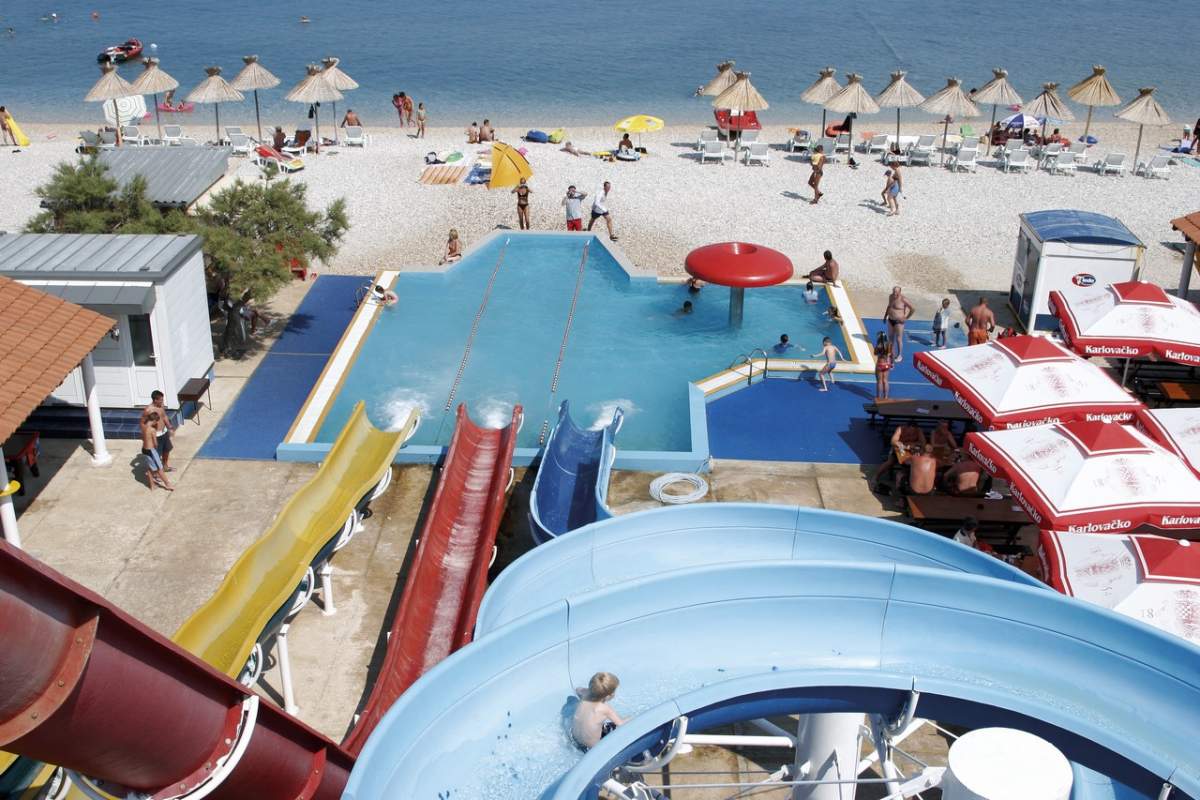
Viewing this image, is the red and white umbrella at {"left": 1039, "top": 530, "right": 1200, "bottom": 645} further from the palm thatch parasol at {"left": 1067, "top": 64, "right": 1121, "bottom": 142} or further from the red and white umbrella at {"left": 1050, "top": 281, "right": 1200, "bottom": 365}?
the palm thatch parasol at {"left": 1067, "top": 64, "right": 1121, "bottom": 142}

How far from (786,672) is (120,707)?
12.3ft

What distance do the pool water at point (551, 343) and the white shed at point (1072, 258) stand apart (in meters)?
3.59

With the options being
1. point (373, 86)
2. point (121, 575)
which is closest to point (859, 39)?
point (373, 86)

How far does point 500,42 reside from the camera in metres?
62.8

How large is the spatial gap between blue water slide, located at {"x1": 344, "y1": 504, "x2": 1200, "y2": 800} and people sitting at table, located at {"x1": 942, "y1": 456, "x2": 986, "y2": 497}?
26.4 feet

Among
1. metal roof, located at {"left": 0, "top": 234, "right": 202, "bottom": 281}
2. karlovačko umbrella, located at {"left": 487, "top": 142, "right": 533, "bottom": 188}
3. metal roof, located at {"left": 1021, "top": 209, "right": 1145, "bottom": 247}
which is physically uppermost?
metal roof, located at {"left": 0, "top": 234, "right": 202, "bottom": 281}

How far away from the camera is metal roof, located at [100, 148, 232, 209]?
21891 mm

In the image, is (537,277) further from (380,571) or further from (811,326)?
(380,571)

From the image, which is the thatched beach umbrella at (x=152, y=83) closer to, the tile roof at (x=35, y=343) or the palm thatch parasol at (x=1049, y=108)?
the tile roof at (x=35, y=343)

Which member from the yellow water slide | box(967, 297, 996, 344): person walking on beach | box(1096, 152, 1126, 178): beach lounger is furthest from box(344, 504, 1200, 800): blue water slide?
box(1096, 152, 1126, 178): beach lounger

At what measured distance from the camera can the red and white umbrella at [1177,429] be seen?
47.2ft

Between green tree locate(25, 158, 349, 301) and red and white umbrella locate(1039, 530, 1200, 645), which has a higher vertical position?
green tree locate(25, 158, 349, 301)

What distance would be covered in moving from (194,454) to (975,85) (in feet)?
144

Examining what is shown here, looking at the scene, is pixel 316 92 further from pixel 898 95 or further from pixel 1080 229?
pixel 1080 229
